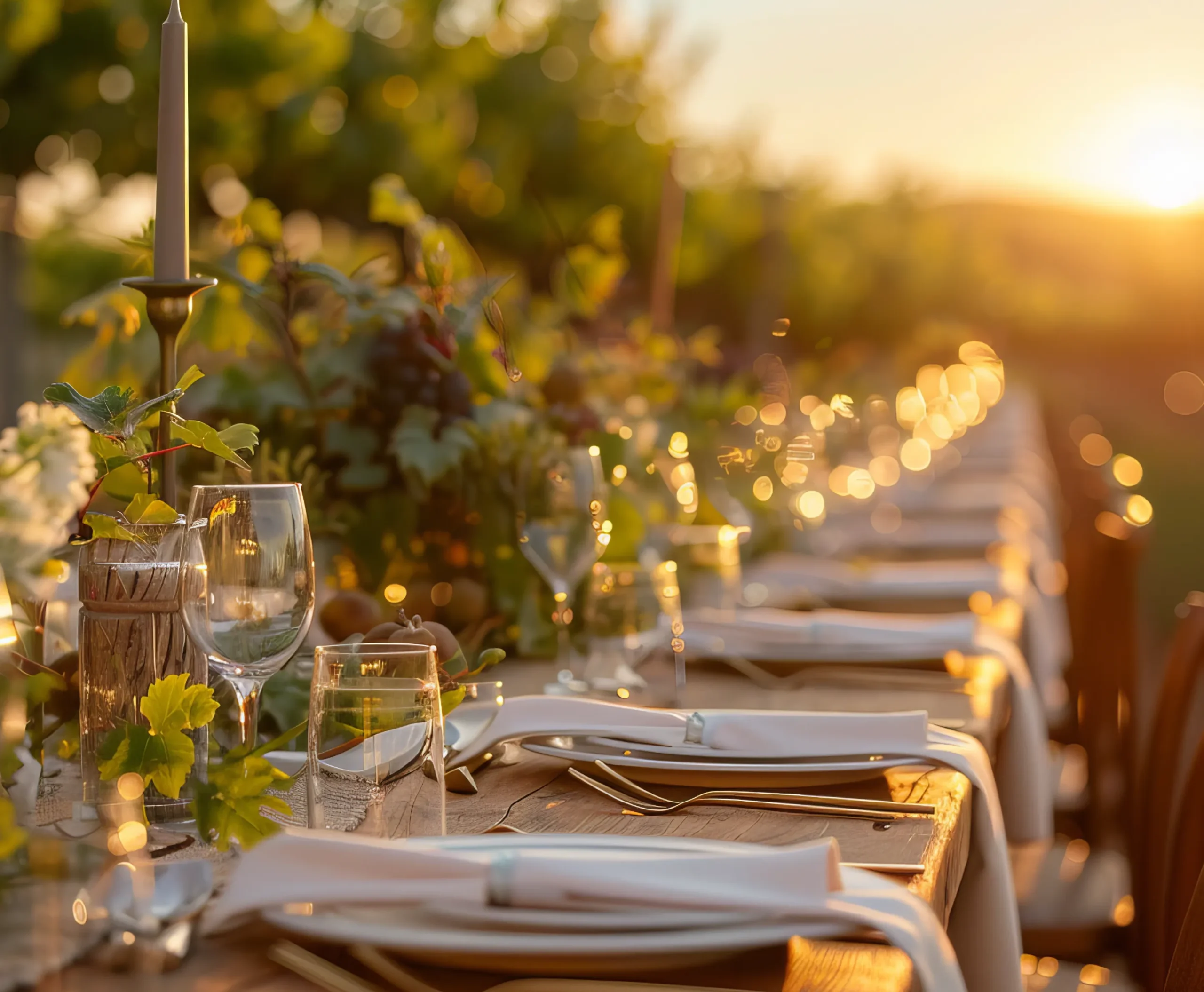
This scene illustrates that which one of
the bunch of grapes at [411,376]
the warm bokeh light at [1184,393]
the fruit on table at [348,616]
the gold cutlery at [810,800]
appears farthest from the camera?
the warm bokeh light at [1184,393]

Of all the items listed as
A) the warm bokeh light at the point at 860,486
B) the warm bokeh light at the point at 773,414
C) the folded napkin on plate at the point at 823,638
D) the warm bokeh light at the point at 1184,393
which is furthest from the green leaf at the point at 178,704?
the warm bokeh light at the point at 1184,393

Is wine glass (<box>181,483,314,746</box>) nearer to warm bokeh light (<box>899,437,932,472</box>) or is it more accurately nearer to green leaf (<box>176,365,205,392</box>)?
green leaf (<box>176,365,205,392</box>)

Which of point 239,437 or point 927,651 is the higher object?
point 239,437

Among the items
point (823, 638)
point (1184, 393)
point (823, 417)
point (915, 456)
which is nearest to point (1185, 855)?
point (823, 638)

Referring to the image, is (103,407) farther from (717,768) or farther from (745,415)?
(745,415)

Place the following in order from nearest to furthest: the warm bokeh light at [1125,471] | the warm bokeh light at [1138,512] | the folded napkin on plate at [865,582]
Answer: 1. the folded napkin on plate at [865,582]
2. the warm bokeh light at [1138,512]
3. the warm bokeh light at [1125,471]

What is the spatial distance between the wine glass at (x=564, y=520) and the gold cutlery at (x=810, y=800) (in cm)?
43

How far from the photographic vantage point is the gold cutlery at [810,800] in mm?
957

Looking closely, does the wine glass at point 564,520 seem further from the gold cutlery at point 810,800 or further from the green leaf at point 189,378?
the green leaf at point 189,378

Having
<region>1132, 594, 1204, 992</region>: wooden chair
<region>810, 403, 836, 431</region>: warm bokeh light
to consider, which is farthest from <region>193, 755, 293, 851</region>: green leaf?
<region>810, 403, 836, 431</region>: warm bokeh light

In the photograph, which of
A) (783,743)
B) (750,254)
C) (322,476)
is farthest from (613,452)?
(750,254)

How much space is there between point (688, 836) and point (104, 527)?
0.42 metres

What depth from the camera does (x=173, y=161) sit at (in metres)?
1.00

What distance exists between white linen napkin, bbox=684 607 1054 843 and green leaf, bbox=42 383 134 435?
0.87 m
